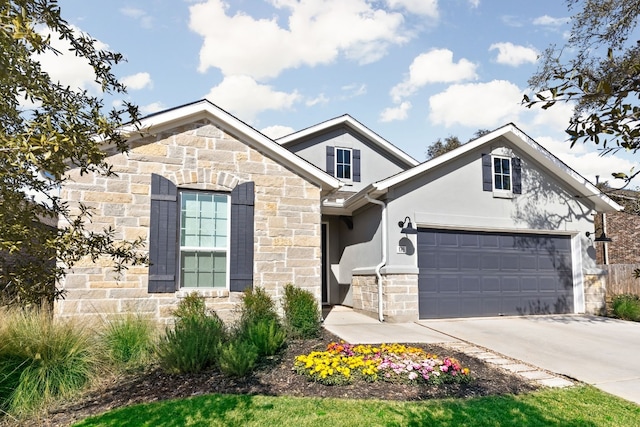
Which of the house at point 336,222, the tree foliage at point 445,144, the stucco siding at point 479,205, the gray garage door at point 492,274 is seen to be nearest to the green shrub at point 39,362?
the house at point 336,222

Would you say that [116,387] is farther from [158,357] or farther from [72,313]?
[72,313]

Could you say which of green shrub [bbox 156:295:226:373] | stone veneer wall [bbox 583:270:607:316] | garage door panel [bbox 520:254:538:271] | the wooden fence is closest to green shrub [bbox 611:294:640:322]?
stone veneer wall [bbox 583:270:607:316]

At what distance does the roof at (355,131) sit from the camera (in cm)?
1420

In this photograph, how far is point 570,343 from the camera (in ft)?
26.0

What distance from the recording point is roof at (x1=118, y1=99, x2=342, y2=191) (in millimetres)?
8117

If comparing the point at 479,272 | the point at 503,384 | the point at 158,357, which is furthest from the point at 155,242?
the point at 479,272

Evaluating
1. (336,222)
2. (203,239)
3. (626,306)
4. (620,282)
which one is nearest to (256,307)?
(203,239)

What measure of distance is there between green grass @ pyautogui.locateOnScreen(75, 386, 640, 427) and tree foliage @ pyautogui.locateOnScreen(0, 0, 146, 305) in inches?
68.3

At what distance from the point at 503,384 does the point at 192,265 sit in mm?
5715

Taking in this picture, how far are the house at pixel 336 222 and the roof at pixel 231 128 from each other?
0.09 feet

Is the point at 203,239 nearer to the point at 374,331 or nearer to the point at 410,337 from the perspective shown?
the point at 374,331

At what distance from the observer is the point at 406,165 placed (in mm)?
15891

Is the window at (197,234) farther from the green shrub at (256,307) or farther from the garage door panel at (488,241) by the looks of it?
the garage door panel at (488,241)

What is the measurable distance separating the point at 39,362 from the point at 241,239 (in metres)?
4.13
